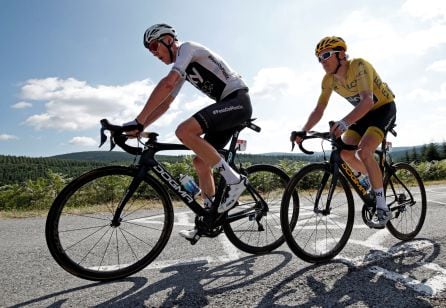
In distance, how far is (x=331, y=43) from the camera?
4.52 meters

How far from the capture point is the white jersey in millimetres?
3861

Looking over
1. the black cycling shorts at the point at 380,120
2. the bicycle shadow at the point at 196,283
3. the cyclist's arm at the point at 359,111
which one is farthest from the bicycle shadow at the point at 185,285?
the black cycling shorts at the point at 380,120

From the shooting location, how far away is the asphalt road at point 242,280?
111 inches

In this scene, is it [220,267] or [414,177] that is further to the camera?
[414,177]

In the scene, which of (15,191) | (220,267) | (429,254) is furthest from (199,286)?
(15,191)

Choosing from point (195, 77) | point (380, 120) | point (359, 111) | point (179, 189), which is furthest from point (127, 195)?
point (380, 120)

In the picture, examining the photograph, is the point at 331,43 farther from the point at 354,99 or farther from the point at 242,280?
the point at 242,280

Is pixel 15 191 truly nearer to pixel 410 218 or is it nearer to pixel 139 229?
pixel 139 229

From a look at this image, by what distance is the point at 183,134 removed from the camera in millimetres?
3596

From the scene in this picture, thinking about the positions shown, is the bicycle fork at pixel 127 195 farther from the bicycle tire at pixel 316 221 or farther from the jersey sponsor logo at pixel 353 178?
the jersey sponsor logo at pixel 353 178

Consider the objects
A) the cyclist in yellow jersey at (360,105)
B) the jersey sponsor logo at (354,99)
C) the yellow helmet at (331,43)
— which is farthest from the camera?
the jersey sponsor logo at (354,99)

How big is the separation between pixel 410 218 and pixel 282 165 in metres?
9.20

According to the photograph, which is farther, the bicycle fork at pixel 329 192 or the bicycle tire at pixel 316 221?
the bicycle fork at pixel 329 192

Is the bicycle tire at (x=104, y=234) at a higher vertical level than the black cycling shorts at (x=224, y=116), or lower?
lower
